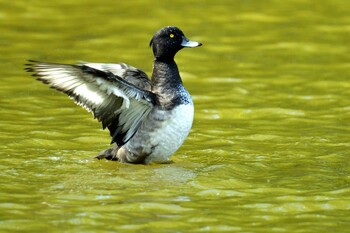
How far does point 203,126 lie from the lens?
12953 mm

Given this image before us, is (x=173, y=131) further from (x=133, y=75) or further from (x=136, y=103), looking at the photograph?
(x=133, y=75)

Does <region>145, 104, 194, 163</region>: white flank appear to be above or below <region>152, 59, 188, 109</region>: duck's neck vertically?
below

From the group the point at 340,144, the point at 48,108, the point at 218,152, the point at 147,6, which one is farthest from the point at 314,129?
the point at 147,6

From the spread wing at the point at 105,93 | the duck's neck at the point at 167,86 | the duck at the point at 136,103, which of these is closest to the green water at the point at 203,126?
the duck at the point at 136,103

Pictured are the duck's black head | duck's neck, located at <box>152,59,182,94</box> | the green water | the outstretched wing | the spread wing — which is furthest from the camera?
the outstretched wing

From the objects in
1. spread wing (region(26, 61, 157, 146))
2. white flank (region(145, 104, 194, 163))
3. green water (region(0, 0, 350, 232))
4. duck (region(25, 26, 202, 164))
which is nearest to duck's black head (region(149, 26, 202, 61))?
duck (region(25, 26, 202, 164))

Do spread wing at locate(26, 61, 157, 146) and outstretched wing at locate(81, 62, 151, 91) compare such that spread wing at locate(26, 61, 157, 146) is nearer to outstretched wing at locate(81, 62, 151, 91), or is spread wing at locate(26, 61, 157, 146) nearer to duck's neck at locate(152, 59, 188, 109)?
duck's neck at locate(152, 59, 188, 109)

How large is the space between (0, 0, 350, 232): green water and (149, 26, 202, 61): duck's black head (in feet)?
3.87

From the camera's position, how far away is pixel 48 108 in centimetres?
1345

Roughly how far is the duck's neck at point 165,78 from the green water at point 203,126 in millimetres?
851

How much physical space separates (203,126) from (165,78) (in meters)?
2.11

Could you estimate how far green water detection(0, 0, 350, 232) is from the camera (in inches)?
359

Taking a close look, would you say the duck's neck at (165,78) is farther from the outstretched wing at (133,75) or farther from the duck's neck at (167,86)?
the outstretched wing at (133,75)

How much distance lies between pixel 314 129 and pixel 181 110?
262 centimetres
